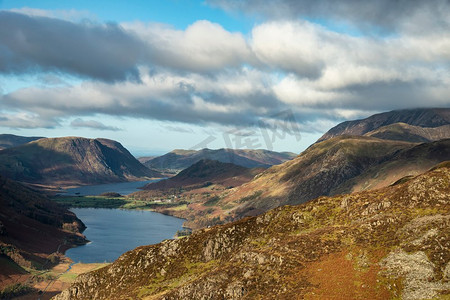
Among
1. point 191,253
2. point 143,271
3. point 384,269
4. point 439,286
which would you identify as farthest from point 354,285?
point 143,271

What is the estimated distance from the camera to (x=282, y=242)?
11944 cm

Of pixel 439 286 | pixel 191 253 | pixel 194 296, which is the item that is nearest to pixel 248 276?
pixel 194 296

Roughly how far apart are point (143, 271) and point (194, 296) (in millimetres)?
34214

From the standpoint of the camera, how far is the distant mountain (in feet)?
295

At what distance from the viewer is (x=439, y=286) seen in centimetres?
8231

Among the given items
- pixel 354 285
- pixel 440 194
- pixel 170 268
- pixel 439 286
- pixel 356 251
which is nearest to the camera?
pixel 439 286

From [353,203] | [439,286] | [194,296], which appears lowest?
[194,296]

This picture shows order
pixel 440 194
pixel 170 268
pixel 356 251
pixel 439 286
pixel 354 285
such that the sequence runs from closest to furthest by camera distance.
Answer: pixel 439 286 < pixel 354 285 < pixel 356 251 < pixel 440 194 < pixel 170 268

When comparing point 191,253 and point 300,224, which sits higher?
point 300,224

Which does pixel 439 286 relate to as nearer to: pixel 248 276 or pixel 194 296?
pixel 248 276

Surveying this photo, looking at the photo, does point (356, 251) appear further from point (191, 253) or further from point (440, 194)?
point (191, 253)

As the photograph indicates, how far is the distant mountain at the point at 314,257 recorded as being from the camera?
89.9 metres

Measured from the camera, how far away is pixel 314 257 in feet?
347

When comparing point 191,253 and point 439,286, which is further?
point 191,253
